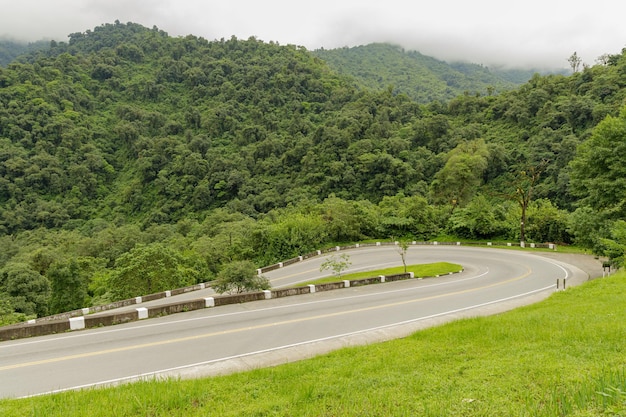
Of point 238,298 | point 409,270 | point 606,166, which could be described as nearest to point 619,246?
point 606,166

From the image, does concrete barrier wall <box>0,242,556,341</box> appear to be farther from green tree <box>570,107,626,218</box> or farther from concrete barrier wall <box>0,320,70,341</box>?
green tree <box>570,107,626,218</box>

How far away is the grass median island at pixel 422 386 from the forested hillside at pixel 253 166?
14.7 m

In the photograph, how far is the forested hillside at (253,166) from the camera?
29.0 m

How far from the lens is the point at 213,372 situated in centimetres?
689

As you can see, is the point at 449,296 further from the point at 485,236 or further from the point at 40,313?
the point at 40,313

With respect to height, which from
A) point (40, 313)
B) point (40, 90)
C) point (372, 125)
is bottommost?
point (40, 313)

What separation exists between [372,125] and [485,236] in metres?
44.5

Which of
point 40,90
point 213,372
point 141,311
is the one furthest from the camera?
point 40,90

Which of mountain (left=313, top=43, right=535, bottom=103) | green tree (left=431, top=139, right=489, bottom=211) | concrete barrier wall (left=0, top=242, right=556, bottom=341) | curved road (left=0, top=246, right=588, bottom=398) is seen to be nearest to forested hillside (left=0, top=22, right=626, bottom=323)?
green tree (left=431, top=139, right=489, bottom=211)

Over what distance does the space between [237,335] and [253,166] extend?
6885 centimetres

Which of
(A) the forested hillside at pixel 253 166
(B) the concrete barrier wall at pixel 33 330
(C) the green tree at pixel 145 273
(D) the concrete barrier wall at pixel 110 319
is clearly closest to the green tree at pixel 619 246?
(A) the forested hillside at pixel 253 166

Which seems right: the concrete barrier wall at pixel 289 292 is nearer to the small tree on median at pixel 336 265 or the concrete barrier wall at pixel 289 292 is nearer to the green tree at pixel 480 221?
the small tree on median at pixel 336 265

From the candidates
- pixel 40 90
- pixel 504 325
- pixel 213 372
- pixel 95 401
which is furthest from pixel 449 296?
pixel 40 90

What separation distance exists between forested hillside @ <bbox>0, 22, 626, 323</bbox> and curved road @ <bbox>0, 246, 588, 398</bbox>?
993 cm
